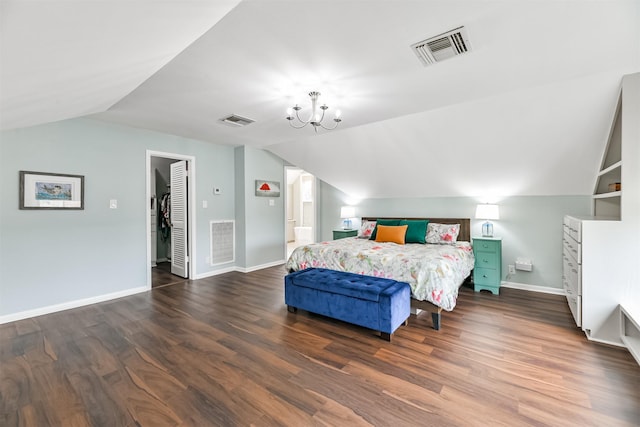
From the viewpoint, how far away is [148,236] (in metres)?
4.14

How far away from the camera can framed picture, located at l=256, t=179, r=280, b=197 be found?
5406mm

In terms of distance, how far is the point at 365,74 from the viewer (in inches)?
93.7

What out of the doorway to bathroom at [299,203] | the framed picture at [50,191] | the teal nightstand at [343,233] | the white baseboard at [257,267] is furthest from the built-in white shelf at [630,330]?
the doorway to bathroom at [299,203]

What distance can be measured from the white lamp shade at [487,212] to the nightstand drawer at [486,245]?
374 mm

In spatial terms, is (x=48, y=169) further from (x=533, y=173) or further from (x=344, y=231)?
(x=533, y=173)

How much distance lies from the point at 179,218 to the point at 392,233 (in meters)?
3.63

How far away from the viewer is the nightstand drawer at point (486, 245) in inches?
150

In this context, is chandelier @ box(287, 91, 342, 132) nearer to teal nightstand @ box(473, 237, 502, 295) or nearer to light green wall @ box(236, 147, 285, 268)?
light green wall @ box(236, 147, 285, 268)

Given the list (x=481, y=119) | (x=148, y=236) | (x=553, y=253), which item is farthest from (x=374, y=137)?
(x=148, y=236)

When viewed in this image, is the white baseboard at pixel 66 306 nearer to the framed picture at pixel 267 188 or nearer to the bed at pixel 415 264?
the bed at pixel 415 264

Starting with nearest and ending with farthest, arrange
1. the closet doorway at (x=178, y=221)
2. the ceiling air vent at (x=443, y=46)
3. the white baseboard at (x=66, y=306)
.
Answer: the ceiling air vent at (x=443, y=46) → the white baseboard at (x=66, y=306) → the closet doorway at (x=178, y=221)

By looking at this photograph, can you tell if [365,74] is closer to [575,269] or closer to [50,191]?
[575,269]

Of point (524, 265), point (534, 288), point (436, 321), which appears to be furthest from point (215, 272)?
point (534, 288)

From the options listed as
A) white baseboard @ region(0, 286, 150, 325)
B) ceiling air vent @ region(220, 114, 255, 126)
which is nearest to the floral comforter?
ceiling air vent @ region(220, 114, 255, 126)
